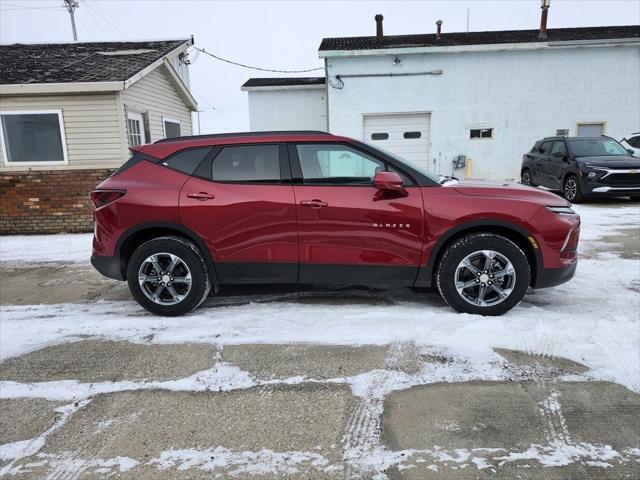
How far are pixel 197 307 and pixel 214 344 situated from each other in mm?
922

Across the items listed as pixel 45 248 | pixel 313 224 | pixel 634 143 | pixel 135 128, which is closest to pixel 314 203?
pixel 313 224

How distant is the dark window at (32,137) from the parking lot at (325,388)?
5556mm

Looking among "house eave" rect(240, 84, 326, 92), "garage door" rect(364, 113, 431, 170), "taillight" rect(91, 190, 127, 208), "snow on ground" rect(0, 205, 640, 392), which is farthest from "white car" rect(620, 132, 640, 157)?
"taillight" rect(91, 190, 127, 208)

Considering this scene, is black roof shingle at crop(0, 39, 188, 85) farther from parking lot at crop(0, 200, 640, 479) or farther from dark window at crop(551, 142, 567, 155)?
dark window at crop(551, 142, 567, 155)

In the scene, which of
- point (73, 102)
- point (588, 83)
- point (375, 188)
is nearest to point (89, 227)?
point (73, 102)

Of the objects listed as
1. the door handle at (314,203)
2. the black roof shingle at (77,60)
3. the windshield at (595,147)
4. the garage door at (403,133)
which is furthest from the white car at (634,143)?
the black roof shingle at (77,60)

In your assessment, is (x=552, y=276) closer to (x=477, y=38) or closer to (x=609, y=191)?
(x=609, y=191)

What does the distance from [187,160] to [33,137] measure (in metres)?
6.84

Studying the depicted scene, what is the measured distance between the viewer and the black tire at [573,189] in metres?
10.6

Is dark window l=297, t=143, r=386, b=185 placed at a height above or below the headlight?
above

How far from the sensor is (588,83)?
1438 centimetres

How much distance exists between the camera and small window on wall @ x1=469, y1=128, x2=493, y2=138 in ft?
48.5

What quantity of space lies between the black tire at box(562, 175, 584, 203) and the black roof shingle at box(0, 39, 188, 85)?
10.3 meters

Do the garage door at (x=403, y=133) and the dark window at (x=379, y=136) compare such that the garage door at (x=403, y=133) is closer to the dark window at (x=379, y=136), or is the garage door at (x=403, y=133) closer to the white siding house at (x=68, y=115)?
the dark window at (x=379, y=136)
